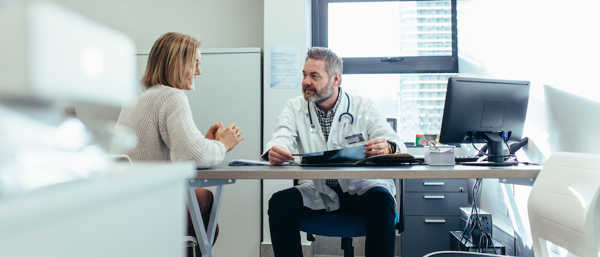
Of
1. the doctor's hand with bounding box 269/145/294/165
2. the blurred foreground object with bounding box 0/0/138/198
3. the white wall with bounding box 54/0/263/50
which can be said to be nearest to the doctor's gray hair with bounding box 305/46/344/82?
the doctor's hand with bounding box 269/145/294/165

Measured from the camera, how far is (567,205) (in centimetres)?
109

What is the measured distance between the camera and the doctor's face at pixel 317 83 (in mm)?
1978

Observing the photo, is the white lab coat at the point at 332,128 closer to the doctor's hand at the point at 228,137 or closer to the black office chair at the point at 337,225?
the black office chair at the point at 337,225

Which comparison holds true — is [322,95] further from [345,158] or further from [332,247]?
[332,247]

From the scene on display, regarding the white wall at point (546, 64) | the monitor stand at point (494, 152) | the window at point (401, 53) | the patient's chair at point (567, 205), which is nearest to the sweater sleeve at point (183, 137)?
the patient's chair at point (567, 205)

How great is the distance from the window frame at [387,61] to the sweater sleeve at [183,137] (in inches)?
79.9

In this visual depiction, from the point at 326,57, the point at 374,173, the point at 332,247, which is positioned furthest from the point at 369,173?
the point at 332,247

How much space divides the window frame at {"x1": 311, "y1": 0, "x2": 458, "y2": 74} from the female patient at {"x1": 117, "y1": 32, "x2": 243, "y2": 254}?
1778 millimetres

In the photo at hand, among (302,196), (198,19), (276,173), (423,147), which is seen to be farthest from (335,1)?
(276,173)

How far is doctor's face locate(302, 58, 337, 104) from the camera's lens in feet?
6.49

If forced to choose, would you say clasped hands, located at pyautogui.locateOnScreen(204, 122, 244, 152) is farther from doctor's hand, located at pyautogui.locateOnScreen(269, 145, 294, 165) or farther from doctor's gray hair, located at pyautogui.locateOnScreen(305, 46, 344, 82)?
doctor's gray hair, located at pyautogui.locateOnScreen(305, 46, 344, 82)

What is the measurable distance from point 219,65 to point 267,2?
554mm

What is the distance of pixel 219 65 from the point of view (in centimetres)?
278

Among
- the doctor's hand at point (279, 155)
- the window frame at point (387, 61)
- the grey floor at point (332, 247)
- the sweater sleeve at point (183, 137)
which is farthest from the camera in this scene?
the window frame at point (387, 61)
